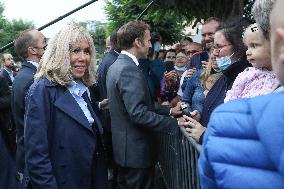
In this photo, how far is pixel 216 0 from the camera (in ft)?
17.2

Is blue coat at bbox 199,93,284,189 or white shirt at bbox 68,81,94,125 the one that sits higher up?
blue coat at bbox 199,93,284,189

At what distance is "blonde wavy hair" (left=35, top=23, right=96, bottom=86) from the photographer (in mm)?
2725

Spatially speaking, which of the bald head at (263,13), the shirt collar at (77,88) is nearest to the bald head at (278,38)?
the bald head at (263,13)

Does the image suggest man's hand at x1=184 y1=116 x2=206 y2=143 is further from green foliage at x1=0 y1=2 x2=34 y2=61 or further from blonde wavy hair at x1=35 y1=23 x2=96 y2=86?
green foliage at x1=0 y1=2 x2=34 y2=61

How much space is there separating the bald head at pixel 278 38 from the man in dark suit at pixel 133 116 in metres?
2.45

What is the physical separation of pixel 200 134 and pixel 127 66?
122 centimetres

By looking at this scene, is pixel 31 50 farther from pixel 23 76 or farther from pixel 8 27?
pixel 8 27

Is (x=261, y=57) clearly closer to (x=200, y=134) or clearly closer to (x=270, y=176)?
(x=200, y=134)

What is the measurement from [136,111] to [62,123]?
0.92 m

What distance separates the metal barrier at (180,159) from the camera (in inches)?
108

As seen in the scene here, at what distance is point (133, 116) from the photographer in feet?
11.4

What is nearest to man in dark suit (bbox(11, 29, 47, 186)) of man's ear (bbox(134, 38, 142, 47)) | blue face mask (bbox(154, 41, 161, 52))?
man's ear (bbox(134, 38, 142, 47))

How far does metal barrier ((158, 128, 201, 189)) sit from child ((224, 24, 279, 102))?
0.47 meters

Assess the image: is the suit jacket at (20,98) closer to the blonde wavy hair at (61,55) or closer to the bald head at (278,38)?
the blonde wavy hair at (61,55)
